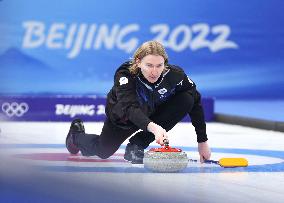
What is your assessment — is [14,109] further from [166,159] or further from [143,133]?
[166,159]

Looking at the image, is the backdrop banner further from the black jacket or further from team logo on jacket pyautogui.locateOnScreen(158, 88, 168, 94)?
team logo on jacket pyautogui.locateOnScreen(158, 88, 168, 94)

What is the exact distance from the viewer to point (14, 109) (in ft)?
31.1

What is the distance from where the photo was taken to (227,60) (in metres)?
11.0

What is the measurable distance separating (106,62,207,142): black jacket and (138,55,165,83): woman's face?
0.12m

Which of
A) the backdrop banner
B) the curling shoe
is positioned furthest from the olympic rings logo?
the curling shoe

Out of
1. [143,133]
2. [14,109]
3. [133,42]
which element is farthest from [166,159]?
[133,42]

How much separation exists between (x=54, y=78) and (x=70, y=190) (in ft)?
22.3

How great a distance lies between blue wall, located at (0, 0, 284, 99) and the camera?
1025cm

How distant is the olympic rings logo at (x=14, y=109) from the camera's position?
9445 millimetres

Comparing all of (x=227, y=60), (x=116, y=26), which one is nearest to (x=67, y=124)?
(x=116, y=26)

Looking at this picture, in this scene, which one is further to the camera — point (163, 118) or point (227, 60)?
point (227, 60)

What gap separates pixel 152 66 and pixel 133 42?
20.0ft

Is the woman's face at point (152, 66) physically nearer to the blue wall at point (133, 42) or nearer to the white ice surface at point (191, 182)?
the white ice surface at point (191, 182)

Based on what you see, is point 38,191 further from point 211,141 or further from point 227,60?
point 227,60
